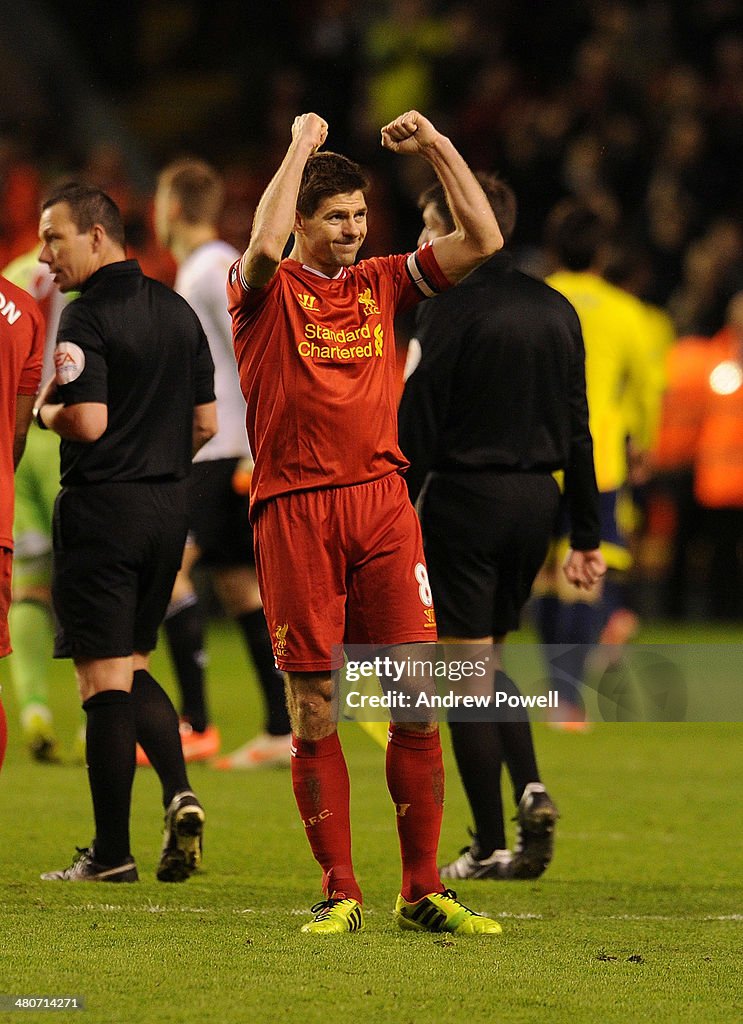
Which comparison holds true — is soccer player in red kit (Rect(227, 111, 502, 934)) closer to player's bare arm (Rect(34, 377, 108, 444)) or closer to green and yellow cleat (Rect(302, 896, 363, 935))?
green and yellow cleat (Rect(302, 896, 363, 935))

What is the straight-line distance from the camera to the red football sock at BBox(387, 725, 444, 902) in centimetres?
457

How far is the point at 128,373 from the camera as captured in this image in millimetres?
A: 5258

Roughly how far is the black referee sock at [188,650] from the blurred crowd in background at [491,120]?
18.4ft

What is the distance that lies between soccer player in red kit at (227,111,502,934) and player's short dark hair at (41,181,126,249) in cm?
86

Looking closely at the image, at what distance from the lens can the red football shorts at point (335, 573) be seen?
4.54 meters

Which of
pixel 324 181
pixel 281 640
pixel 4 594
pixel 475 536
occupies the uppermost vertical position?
pixel 324 181

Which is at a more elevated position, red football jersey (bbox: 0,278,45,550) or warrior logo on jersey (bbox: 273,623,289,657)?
red football jersey (bbox: 0,278,45,550)

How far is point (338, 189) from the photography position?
14.9 ft

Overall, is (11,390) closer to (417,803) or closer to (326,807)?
(326,807)

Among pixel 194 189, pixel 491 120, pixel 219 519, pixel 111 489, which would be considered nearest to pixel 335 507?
pixel 111 489

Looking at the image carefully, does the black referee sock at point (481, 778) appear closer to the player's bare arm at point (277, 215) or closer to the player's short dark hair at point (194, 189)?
the player's bare arm at point (277, 215)

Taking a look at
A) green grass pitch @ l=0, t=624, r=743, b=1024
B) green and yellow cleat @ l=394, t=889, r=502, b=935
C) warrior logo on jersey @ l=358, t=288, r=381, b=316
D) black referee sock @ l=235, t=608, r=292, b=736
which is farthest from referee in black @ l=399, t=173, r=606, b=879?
black referee sock @ l=235, t=608, r=292, b=736

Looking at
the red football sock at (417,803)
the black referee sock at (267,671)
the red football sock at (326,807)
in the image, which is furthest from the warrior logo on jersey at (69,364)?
the black referee sock at (267,671)

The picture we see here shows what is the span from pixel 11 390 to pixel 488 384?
4.78 feet
